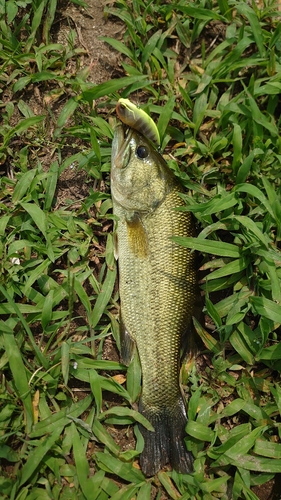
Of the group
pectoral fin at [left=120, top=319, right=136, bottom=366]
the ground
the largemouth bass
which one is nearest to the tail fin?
the largemouth bass

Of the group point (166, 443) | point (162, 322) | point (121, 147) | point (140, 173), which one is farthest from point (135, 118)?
point (166, 443)

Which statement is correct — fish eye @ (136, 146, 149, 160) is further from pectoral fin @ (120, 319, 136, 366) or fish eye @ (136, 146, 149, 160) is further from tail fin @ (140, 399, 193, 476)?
tail fin @ (140, 399, 193, 476)

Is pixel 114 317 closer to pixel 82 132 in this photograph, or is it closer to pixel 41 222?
pixel 41 222

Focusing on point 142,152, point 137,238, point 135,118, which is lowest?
point 137,238

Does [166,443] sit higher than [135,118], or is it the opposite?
[135,118]

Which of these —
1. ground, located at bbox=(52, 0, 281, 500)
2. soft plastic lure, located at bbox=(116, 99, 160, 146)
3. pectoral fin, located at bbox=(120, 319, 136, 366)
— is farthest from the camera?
ground, located at bbox=(52, 0, 281, 500)

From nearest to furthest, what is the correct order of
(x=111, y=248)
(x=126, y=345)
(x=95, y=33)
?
(x=126, y=345) → (x=111, y=248) → (x=95, y=33)

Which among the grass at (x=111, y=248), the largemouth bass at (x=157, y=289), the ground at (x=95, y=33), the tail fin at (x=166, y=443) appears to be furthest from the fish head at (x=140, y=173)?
the tail fin at (x=166, y=443)

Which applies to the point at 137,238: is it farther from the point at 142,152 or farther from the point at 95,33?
the point at 95,33

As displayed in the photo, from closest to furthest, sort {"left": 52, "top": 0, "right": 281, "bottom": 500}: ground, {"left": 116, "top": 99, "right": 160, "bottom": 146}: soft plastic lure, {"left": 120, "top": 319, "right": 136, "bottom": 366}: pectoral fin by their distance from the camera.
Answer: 1. {"left": 116, "top": 99, "right": 160, "bottom": 146}: soft plastic lure
2. {"left": 120, "top": 319, "right": 136, "bottom": 366}: pectoral fin
3. {"left": 52, "top": 0, "right": 281, "bottom": 500}: ground
